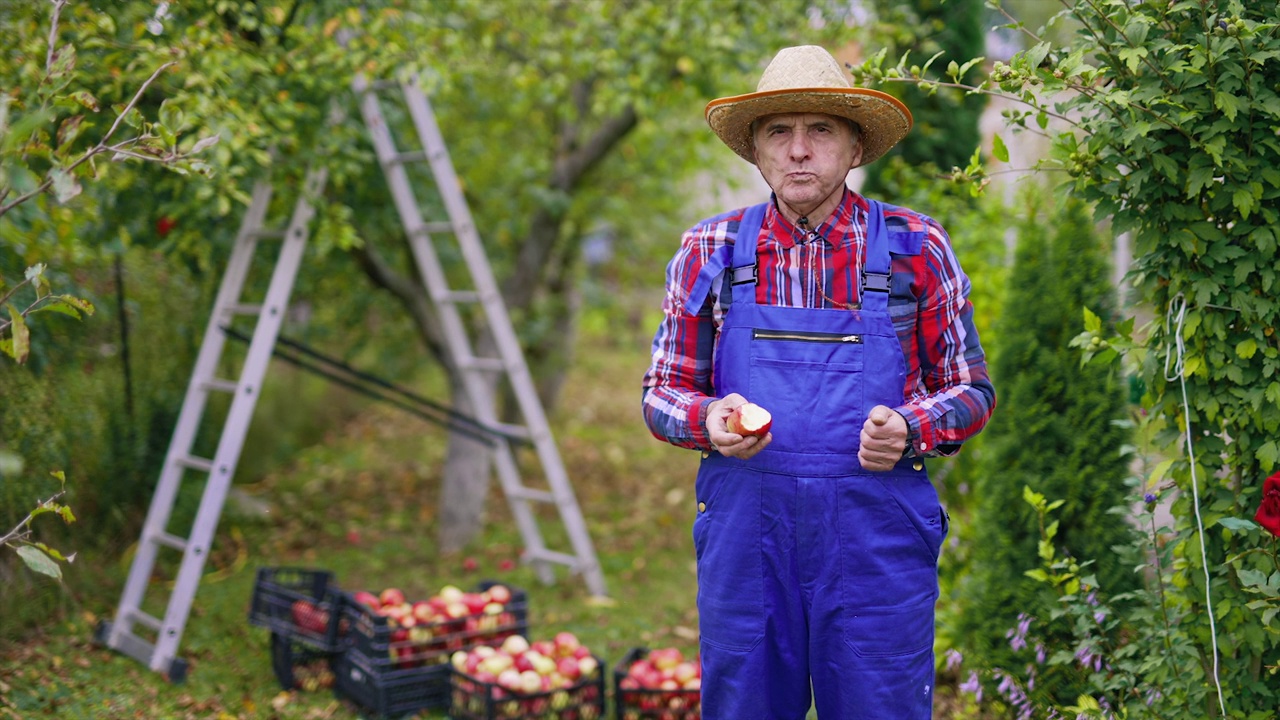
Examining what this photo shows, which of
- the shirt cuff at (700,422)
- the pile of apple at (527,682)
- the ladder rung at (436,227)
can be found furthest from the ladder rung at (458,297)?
the shirt cuff at (700,422)

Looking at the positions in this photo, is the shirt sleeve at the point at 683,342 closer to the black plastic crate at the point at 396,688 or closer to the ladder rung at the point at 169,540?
the black plastic crate at the point at 396,688

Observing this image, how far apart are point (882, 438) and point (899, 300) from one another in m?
0.36

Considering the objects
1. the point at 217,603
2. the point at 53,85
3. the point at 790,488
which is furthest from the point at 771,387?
the point at 217,603

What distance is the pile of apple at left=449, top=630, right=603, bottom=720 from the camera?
3.54 m

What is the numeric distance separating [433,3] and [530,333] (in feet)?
9.26

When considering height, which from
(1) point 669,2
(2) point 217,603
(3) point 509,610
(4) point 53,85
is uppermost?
(1) point 669,2

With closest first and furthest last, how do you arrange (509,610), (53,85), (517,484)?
(53,85)
(509,610)
(517,484)

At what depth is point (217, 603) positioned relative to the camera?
5.12 meters

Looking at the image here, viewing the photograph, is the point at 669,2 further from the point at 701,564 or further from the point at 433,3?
the point at 701,564

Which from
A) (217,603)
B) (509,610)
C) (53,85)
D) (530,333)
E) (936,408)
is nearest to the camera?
(936,408)

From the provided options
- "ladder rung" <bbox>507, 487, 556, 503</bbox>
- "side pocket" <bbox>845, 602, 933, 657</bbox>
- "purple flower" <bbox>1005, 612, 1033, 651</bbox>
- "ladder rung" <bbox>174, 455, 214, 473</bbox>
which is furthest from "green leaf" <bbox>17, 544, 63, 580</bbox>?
"ladder rung" <bbox>507, 487, 556, 503</bbox>

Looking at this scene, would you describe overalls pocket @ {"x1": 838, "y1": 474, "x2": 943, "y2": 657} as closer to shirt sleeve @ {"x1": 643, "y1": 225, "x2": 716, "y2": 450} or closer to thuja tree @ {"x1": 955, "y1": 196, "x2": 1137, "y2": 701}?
shirt sleeve @ {"x1": 643, "y1": 225, "x2": 716, "y2": 450}

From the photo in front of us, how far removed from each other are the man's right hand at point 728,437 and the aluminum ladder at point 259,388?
2.80m

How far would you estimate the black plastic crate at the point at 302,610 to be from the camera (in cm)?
403
